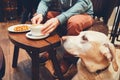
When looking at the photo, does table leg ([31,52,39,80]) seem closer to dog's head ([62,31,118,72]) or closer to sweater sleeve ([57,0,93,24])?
dog's head ([62,31,118,72])

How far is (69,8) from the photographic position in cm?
168

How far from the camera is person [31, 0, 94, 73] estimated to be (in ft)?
4.80

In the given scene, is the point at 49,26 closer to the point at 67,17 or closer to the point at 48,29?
the point at 48,29

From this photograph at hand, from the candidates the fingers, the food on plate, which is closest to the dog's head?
the fingers

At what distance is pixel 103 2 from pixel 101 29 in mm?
431

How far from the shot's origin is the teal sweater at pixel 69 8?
60.3 inches

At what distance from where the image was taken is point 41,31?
1333 mm

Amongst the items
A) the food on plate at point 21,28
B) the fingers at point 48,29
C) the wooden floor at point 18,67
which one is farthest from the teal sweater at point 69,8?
the wooden floor at point 18,67

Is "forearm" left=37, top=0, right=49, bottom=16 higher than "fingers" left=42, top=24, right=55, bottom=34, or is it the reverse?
"forearm" left=37, top=0, right=49, bottom=16

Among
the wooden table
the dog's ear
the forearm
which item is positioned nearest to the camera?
the dog's ear

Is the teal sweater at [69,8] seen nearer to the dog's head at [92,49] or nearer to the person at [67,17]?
the person at [67,17]

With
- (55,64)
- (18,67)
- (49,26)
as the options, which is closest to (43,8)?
(49,26)

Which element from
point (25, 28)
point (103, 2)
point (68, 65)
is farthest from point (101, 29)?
point (25, 28)

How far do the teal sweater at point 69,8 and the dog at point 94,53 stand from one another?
26 cm
